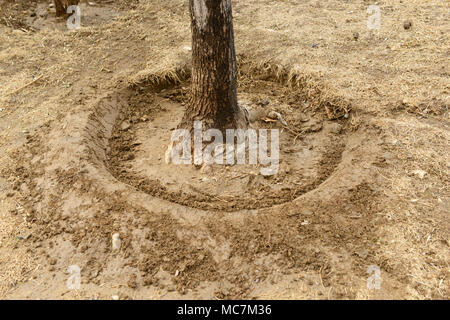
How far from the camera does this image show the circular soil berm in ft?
10.7

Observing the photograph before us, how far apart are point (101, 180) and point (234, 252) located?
1.23 m

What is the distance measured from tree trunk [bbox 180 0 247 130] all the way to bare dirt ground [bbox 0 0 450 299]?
44 centimetres

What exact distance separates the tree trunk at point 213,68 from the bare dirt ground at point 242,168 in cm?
44

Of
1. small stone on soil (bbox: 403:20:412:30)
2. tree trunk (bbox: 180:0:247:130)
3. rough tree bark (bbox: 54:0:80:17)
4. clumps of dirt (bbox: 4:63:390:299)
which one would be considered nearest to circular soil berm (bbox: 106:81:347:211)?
clumps of dirt (bbox: 4:63:390:299)

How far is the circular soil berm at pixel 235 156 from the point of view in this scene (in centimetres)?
327

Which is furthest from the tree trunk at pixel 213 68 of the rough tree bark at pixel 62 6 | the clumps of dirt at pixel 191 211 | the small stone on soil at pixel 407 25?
the rough tree bark at pixel 62 6

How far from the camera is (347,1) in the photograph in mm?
5535

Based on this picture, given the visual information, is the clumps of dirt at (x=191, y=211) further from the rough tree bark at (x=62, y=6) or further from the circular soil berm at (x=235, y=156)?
the rough tree bark at (x=62, y=6)

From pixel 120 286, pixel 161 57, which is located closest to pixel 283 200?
pixel 120 286

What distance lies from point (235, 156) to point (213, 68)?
732mm

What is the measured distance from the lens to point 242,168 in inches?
133

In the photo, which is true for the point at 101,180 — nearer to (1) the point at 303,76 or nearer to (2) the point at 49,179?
(2) the point at 49,179

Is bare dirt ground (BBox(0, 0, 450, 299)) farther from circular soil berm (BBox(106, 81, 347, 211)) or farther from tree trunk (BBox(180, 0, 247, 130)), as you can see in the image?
tree trunk (BBox(180, 0, 247, 130))

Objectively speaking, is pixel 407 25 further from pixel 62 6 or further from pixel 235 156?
pixel 62 6
